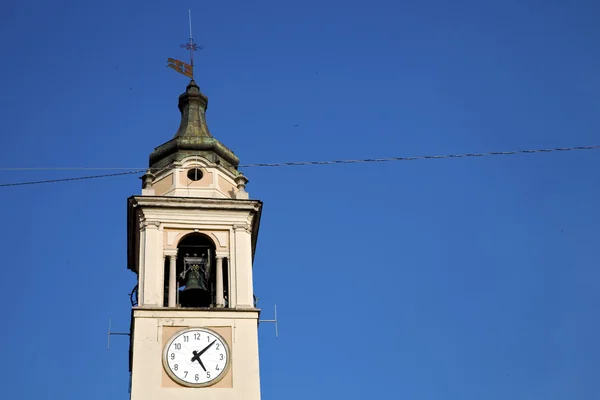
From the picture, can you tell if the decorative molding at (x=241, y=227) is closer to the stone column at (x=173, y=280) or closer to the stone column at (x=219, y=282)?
the stone column at (x=219, y=282)

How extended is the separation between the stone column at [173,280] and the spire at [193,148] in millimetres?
3733

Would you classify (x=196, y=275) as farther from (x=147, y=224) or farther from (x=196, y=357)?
(x=196, y=357)

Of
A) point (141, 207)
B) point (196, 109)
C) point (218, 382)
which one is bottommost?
point (218, 382)

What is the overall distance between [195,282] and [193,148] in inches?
196

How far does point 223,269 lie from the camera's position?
40.3 m

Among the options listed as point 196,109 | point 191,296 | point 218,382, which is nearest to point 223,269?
point 191,296

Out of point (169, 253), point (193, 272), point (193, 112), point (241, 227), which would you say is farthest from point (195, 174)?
point (193, 272)

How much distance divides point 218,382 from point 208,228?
5.16 metres

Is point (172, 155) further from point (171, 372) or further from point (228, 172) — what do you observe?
point (171, 372)

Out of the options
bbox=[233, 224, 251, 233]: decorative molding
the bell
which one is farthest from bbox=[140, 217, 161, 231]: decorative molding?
bbox=[233, 224, 251, 233]: decorative molding

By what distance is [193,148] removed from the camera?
42969mm

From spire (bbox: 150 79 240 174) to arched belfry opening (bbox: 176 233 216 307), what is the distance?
2861 mm

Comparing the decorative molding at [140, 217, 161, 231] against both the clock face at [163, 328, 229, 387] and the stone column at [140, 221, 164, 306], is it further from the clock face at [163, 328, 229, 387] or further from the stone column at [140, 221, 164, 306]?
the clock face at [163, 328, 229, 387]

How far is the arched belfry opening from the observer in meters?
40.1
